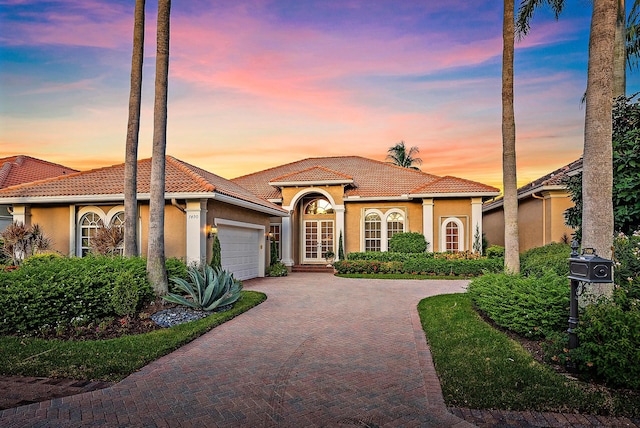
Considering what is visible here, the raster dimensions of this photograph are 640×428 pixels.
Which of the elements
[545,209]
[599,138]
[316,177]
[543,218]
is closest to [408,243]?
[316,177]

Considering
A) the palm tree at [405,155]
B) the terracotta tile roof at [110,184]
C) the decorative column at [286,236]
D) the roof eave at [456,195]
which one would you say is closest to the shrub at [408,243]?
the roof eave at [456,195]

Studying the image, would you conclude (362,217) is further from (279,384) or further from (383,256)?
(279,384)

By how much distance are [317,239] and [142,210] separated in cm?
988

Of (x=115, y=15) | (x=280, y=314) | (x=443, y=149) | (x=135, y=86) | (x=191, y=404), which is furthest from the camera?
(x=443, y=149)

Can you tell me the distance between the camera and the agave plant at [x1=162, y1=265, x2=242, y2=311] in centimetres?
803

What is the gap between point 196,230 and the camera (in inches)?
469

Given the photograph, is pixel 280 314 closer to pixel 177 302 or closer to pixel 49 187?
pixel 177 302

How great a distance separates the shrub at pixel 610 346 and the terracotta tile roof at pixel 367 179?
14097 mm

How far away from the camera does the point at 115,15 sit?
432 inches

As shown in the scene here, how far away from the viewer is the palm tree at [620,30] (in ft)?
35.2

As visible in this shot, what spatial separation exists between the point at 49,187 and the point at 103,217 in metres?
2.50

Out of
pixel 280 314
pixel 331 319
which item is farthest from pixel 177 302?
pixel 331 319

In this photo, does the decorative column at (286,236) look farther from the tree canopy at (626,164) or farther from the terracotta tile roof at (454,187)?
the tree canopy at (626,164)

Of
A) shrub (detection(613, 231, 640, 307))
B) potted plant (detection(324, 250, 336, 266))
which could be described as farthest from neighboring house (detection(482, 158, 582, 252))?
potted plant (detection(324, 250, 336, 266))
